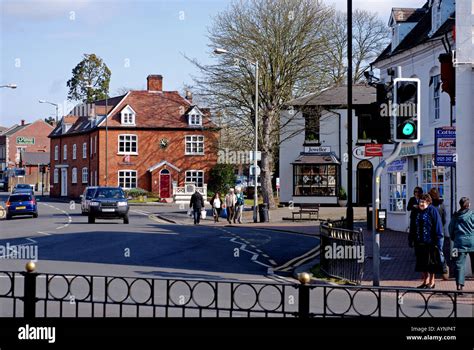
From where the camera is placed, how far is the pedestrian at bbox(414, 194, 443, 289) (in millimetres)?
14906

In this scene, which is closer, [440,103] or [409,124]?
[409,124]

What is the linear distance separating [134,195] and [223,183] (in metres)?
7.79

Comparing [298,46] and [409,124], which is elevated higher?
[298,46]

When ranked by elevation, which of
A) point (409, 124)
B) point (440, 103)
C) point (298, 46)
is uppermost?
point (298, 46)

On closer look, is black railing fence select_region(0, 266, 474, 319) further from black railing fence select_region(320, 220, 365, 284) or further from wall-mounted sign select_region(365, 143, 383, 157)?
wall-mounted sign select_region(365, 143, 383, 157)

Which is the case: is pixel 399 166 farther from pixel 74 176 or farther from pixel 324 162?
pixel 74 176

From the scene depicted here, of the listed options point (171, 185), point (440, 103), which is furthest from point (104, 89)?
point (440, 103)

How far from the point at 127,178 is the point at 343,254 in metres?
52.8

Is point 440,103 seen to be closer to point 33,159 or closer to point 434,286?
point 434,286

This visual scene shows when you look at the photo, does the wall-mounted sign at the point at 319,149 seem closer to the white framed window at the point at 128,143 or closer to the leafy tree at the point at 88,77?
the white framed window at the point at 128,143

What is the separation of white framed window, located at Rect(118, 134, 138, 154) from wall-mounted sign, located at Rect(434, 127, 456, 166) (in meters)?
52.2

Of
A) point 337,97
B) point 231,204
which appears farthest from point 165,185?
point 231,204
